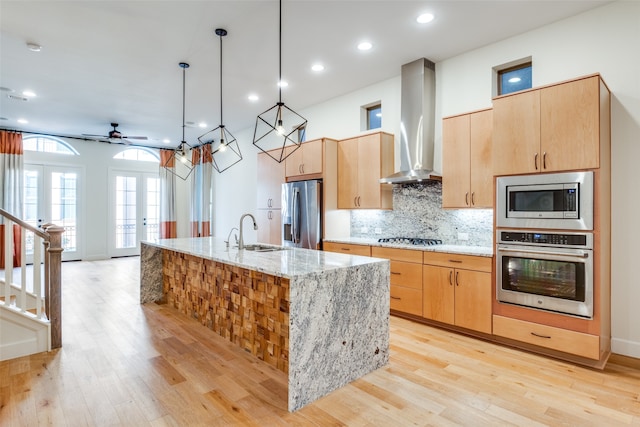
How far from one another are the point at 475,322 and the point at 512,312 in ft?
1.18

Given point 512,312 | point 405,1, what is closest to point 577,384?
point 512,312

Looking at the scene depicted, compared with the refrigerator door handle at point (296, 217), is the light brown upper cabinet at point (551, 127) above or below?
above

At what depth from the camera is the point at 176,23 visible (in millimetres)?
3318

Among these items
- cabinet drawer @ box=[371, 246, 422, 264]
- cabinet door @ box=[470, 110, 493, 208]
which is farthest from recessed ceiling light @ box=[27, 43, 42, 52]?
cabinet door @ box=[470, 110, 493, 208]

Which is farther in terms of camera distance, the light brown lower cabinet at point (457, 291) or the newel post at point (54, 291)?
the light brown lower cabinet at point (457, 291)

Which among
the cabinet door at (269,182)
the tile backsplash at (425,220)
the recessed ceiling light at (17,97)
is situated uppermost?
the recessed ceiling light at (17,97)

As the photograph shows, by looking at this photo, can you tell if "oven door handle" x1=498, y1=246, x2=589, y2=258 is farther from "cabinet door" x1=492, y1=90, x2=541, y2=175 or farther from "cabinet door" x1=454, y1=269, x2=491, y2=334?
"cabinet door" x1=492, y1=90, x2=541, y2=175

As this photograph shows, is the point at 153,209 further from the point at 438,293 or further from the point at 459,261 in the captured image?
the point at 459,261

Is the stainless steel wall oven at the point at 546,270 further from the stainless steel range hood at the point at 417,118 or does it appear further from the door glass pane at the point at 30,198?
the door glass pane at the point at 30,198

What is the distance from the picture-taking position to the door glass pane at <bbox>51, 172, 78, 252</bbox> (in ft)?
26.0

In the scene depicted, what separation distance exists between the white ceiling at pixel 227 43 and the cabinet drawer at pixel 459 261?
7.58 feet

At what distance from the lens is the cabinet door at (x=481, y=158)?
11.4ft

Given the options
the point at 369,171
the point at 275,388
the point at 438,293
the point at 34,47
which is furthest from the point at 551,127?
the point at 34,47

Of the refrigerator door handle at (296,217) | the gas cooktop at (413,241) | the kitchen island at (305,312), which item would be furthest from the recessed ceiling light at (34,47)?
the gas cooktop at (413,241)
